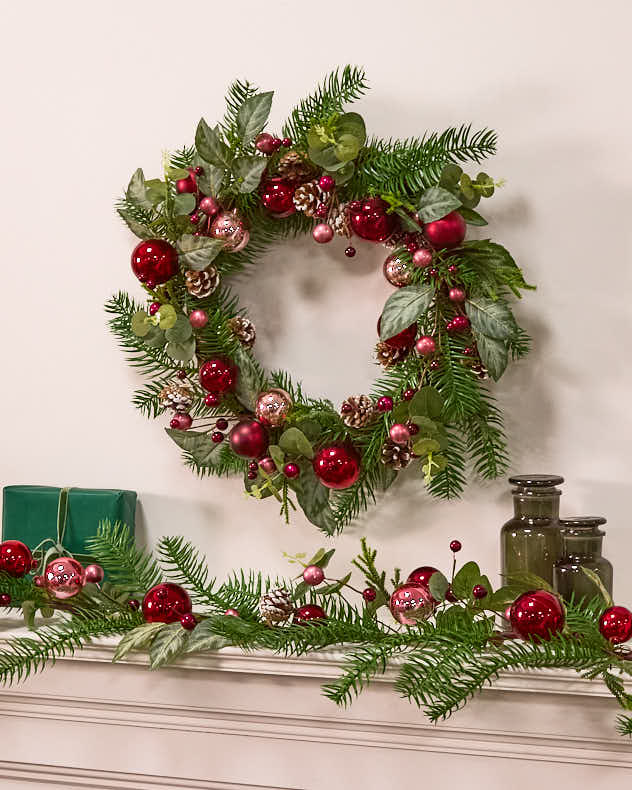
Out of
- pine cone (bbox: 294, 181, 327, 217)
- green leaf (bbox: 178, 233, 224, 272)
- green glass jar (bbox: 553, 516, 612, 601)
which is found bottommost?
green glass jar (bbox: 553, 516, 612, 601)

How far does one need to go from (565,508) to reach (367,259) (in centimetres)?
41

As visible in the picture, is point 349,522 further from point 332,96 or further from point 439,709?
point 332,96

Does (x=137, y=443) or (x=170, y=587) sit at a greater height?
(x=137, y=443)

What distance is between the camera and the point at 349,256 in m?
1.20

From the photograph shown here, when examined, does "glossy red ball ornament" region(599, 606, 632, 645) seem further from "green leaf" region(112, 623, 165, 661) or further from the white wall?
"green leaf" region(112, 623, 165, 661)

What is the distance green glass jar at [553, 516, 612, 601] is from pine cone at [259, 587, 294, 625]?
12.3 inches

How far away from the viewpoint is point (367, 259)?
124cm

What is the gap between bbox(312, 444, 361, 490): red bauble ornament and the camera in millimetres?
1134

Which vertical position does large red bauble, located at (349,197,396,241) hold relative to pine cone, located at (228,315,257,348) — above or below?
above

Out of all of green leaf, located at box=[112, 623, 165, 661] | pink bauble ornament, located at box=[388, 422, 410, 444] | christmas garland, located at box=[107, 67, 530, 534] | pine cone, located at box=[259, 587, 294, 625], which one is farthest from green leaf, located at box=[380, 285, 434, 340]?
green leaf, located at box=[112, 623, 165, 661]

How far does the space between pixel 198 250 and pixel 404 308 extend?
10.8 inches

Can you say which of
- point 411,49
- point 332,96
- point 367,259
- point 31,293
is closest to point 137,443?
point 31,293

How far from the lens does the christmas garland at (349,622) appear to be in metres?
0.99

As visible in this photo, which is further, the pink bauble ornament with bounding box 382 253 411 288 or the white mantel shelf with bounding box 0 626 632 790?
the pink bauble ornament with bounding box 382 253 411 288
